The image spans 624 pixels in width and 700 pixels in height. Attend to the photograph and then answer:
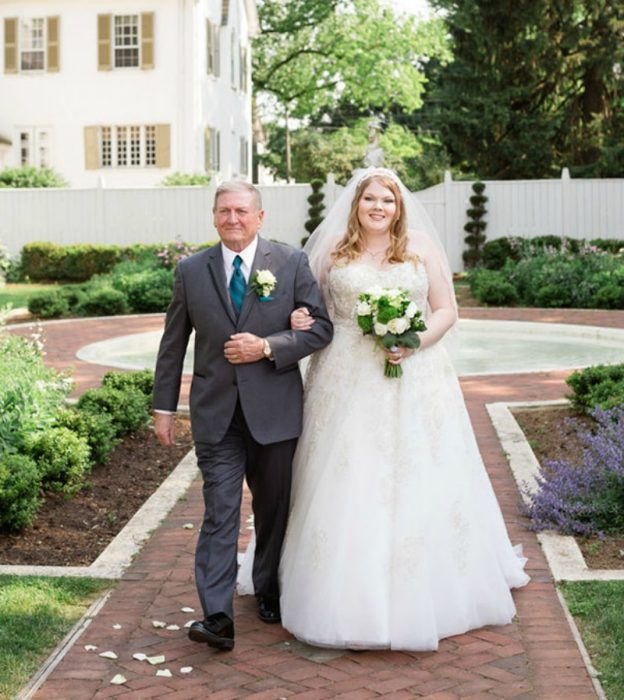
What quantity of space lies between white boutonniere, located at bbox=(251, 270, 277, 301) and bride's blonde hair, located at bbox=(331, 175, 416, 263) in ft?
1.56

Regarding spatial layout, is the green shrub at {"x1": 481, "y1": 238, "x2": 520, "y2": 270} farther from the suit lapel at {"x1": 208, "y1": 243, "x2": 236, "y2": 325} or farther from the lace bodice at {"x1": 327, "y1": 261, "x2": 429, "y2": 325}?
the suit lapel at {"x1": 208, "y1": 243, "x2": 236, "y2": 325}

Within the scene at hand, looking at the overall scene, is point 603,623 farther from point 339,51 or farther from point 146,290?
point 339,51

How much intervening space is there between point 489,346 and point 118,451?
786 centimetres

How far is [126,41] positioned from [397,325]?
86.7ft

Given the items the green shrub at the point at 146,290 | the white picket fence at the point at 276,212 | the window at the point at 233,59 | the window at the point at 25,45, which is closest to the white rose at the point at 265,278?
the green shrub at the point at 146,290

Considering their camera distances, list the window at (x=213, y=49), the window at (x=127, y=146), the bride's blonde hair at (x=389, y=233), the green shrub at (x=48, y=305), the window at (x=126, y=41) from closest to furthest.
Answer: the bride's blonde hair at (x=389, y=233) → the green shrub at (x=48, y=305) → the window at (x=126, y=41) → the window at (x=127, y=146) → the window at (x=213, y=49)

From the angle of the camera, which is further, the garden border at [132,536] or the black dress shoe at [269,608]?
the garden border at [132,536]

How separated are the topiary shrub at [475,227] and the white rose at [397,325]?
2052 centimetres

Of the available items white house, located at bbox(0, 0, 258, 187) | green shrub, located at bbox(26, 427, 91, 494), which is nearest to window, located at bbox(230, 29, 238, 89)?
white house, located at bbox(0, 0, 258, 187)

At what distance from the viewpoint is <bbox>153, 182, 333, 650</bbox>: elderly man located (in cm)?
467

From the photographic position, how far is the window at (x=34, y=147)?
3020cm

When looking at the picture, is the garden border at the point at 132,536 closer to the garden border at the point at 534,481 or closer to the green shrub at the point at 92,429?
the green shrub at the point at 92,429

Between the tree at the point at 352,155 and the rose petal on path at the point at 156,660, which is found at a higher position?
the tree at the point at 352,155

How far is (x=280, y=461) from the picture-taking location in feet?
16.0
